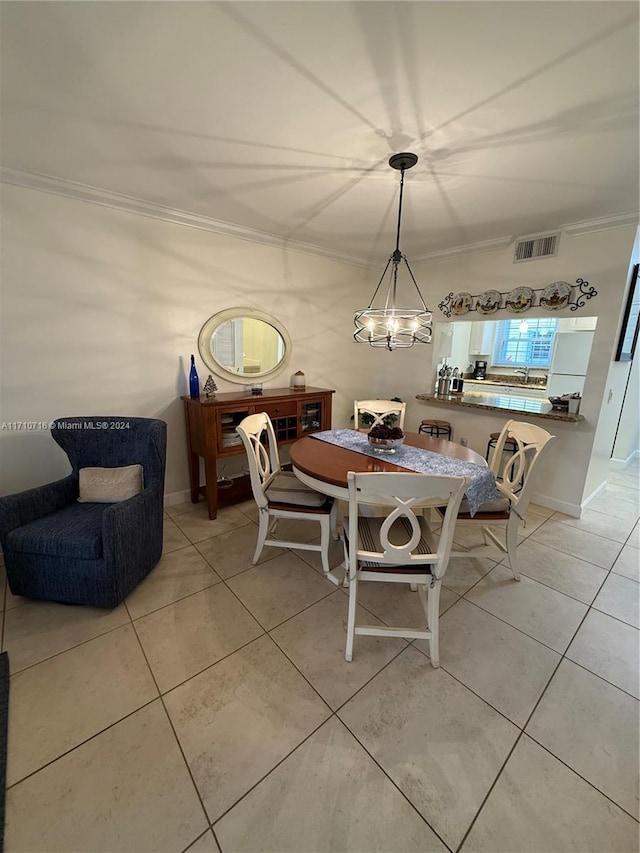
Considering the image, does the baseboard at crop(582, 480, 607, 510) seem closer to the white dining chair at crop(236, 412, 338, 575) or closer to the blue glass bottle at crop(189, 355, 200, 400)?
the white dining chair at crop(236, 412, 338, 575)

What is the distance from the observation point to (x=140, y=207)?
2.47 m

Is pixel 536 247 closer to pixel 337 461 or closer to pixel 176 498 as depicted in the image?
pixel 337 461

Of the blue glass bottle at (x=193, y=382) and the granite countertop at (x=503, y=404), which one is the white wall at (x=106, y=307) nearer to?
the blue glass bottle at (x=193, y=382)

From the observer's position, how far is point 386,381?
4.37 m

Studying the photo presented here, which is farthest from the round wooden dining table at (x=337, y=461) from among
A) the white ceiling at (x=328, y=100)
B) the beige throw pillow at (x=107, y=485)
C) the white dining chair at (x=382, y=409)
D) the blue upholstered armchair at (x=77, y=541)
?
the white ceiling at (x=328, y=100)

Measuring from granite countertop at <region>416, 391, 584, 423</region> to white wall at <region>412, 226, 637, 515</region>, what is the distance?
0.12 meters

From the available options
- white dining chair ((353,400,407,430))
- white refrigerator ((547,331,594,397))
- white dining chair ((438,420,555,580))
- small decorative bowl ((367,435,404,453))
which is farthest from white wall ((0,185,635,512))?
small decorative bowl ((367,435,404,453))

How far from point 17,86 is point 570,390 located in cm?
507

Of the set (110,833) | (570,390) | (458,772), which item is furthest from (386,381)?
(110,833)

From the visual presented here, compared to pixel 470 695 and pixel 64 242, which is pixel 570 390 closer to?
pixel 470 695

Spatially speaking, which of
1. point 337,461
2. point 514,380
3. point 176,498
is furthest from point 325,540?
point 514,380

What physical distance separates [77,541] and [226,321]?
2.10m

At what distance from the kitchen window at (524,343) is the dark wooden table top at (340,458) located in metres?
3.62

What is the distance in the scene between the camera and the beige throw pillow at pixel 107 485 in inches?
83.4
